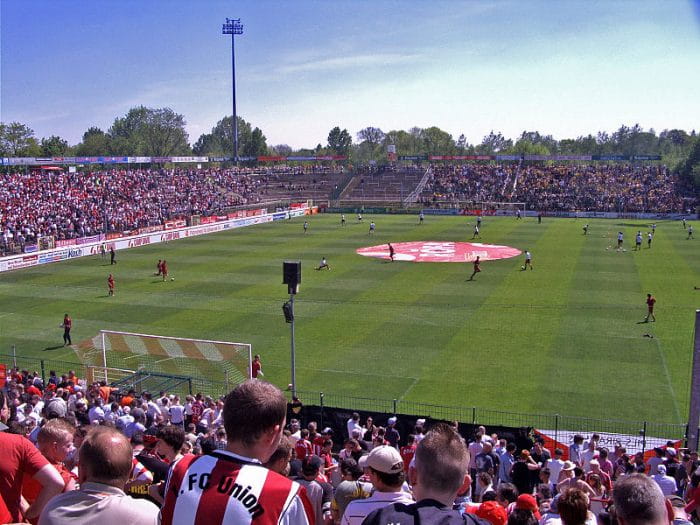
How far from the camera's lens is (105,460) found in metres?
3.71

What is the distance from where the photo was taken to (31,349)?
2528 centimetres

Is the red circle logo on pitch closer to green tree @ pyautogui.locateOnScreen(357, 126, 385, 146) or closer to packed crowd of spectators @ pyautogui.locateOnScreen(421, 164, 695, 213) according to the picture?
packed crowd of spectators @ pyautogui.locateOnScreen(421, 164, 695, 213)

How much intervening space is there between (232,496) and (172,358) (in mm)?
20496

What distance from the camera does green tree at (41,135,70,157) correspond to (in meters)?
121

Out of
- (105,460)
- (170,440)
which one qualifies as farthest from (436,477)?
(170,440)

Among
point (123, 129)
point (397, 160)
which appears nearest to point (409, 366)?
point (397, 160)

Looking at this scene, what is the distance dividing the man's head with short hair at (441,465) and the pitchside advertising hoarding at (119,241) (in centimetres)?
4652

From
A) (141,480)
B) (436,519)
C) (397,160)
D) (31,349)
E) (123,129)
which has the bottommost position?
(31,349)

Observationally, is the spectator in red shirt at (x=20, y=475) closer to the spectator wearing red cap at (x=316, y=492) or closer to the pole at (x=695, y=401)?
the spectator wearing red cap at (x=316, y=492)

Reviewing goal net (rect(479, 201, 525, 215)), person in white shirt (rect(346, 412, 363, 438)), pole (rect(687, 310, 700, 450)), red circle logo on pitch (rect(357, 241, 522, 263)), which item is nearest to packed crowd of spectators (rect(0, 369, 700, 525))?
person in white shirt (rect(346, 412, 363, 438))

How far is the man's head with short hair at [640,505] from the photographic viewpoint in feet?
11.7

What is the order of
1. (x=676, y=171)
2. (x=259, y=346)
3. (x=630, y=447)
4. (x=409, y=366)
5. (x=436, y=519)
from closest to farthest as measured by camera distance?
(x=436, y=519) → (x=630, y=447) → (x=409, y=366) → (x=259, y=346) → (x=676, y=171)

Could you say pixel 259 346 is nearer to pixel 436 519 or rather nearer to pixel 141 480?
pixel 141 480

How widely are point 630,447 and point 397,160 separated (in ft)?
298
